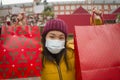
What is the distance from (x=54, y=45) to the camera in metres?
2.81

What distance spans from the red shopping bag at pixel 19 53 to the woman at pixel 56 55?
12cm

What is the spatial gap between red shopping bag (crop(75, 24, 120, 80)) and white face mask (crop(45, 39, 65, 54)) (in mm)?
158

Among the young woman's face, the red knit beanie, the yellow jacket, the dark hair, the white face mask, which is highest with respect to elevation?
the red knit beanie

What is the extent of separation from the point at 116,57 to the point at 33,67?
68 cm

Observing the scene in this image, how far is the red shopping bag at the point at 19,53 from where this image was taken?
8.69 feet

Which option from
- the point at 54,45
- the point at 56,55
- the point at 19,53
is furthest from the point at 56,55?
the point at 19,53

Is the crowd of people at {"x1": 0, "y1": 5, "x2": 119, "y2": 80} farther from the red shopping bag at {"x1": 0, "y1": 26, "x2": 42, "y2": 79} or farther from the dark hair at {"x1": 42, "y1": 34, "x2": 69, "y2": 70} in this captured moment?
the red shopping bag at {"x1": 0, "y1": 26, "x2": 42, "y2": 79}

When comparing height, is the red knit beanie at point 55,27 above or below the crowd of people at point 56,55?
above

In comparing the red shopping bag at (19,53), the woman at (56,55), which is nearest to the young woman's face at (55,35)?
the woman at (56,55)

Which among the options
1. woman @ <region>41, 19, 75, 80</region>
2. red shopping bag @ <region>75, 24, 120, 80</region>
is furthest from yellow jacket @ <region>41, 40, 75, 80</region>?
red shopping bag @ <region>75, 24, 120, 80</region>

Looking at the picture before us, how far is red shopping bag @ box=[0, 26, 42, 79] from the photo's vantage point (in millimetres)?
2648

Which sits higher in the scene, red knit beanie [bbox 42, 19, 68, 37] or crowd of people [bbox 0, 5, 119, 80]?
red knit beanie [bbox 42, 19, 68, 37]

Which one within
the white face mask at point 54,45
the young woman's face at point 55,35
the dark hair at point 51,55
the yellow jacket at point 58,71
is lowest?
the yellow jacket at point 58,71

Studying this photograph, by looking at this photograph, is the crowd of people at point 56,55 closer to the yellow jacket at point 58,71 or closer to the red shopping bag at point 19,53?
the yellow jacket at point 58,71
